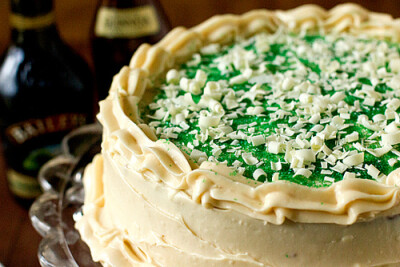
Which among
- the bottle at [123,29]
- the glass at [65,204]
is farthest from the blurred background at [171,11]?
the glass at [65,204]

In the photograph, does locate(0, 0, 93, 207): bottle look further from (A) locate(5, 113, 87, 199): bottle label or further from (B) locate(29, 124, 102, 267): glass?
(B) locate(29, 124, 102, 267): glass

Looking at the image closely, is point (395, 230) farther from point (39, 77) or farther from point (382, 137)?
point (39, 77)

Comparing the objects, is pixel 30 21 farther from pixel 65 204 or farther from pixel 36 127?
pixel 65 204

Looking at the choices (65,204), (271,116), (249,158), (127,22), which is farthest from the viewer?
(127,22)

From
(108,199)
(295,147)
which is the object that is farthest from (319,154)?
(108,199)

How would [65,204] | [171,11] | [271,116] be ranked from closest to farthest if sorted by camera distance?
[271,116]
[65,204]
[171,11]

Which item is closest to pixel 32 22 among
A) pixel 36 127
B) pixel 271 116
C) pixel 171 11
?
pixel 36 127

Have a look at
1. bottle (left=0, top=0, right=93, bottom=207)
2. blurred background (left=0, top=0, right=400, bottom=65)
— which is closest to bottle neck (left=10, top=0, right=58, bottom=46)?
bottle (left=0, top=0, right=93, bottom=207)
